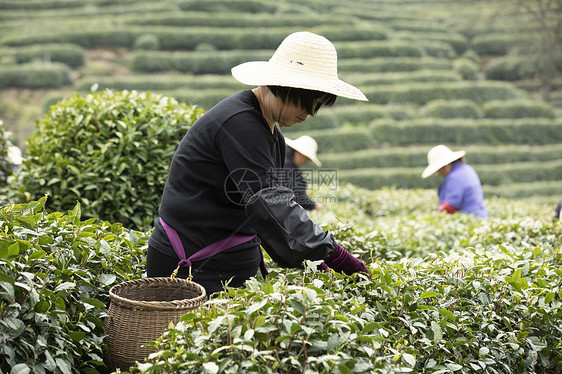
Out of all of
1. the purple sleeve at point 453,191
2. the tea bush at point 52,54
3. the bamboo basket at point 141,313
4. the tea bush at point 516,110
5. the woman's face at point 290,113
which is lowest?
the tea bush at point 516,110

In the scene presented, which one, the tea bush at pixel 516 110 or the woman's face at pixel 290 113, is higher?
the woman's face at pixel 290 113

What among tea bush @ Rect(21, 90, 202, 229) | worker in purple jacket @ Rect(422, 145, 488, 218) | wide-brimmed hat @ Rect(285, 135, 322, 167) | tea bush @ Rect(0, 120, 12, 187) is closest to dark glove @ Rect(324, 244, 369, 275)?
tea bush @ Rect(21, 90, 202, 229)

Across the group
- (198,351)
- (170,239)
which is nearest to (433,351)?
(198,351)

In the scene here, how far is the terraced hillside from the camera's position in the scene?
18.8 meters

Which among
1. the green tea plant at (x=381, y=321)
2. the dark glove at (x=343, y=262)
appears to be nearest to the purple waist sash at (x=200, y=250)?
the green tea plant at (x=381, y=321)

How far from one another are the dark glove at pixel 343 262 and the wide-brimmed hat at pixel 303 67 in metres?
0.62

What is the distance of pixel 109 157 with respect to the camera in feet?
11.6

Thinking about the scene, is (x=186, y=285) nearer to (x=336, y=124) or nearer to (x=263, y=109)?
(x=263, y=109)

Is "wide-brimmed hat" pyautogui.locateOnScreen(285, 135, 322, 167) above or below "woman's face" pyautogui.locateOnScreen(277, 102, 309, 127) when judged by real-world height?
below

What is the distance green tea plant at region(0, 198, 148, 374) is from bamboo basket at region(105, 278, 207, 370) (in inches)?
2.8

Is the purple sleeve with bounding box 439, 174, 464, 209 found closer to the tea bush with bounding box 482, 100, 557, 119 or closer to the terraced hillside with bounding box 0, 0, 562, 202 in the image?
the terraced hillside with bounding box 0, 0, 562, 202

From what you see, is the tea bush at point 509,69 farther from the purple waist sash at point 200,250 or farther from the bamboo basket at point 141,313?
the bamboo basket at point 141,313

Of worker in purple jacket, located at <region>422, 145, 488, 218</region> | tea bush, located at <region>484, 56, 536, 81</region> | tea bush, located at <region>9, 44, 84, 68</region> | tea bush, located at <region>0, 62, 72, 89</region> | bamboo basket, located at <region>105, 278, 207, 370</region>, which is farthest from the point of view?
tea bush, located at <region>484, 56, 536, 81</region>

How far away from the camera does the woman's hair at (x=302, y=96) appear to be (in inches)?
76.5
